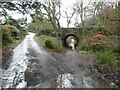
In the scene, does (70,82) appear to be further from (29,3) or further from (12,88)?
(29,3)

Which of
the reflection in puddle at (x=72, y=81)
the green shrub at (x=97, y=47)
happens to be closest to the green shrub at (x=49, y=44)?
the green shrub at (x=97, y=47)

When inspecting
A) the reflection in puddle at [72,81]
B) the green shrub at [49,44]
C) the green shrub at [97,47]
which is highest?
the green shrub at [49,44]

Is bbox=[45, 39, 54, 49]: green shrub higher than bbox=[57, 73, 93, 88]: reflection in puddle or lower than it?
higher

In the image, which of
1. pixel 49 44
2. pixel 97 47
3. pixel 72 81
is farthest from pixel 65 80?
pixel 97 47

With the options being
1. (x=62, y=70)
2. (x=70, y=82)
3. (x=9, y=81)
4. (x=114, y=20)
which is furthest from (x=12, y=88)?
(x=114, y=20)

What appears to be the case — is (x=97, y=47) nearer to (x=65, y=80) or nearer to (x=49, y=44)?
(x=49, y=44)

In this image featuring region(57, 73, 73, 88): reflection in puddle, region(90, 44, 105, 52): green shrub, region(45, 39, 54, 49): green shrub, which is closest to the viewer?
region(57, 73, 73, 88): reflection in puddle

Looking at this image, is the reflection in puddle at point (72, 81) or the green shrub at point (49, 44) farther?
the green shrub at point (49, 44)

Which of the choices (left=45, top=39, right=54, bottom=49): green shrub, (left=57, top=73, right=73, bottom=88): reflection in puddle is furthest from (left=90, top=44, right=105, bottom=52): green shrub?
(left=57, top=73, right=73, bottom=88): reflection in puddle

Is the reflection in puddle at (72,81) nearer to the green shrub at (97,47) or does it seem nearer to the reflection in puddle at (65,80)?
the reflection in puddle at (65,80)

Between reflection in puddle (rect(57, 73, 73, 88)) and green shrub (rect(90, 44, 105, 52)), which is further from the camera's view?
green shrub (rect(90, 44, 105, 52))

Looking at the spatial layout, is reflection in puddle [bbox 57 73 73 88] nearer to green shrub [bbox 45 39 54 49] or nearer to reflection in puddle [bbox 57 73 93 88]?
reflection in puddle [bbox 57 73 93 88]

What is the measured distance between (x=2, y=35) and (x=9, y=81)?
7468mm

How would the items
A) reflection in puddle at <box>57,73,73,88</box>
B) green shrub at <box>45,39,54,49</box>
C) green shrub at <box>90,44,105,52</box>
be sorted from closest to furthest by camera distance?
reflection in puddle at <box>57,73,73,88</box>, green shrub at <box>90,44,105,52</box>, green shrub at <box>45,39,54,49</box>
